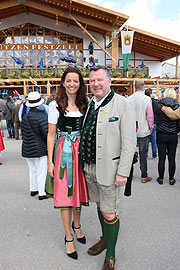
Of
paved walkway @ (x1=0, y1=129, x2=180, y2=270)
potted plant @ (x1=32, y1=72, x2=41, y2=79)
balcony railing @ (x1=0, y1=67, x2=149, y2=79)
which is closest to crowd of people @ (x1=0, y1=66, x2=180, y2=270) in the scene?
paved walkway @ (x1=0, y1=129, x2=180, y2=270)

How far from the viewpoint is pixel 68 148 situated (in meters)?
2.69

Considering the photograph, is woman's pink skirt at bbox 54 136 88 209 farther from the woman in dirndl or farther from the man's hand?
the man's hand

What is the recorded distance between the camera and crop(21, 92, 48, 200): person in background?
4.31 meters

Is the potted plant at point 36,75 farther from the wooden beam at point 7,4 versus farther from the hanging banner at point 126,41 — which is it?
the hanging banner at point 126,41

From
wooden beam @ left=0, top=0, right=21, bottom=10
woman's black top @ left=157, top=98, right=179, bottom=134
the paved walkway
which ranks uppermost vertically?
wooden beam @ left=0, top=0, right=21, bottom=10

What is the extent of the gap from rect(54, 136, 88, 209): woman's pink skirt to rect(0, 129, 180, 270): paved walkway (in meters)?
0.63

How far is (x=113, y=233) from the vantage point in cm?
248

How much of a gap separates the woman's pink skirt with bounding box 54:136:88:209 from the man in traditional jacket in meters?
0.15

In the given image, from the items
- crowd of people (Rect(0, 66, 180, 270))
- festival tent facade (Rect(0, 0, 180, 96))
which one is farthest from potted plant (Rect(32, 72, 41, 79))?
crowd of people (Rect(0, 66, 180, 270))

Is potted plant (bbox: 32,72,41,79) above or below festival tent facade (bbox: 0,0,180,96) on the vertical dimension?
below

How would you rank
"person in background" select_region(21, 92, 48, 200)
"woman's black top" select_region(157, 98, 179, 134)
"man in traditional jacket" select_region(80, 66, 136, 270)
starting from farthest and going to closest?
"woman's black top" select_region(157, 98, 179, 134) → "person in background" select_region(21, 92, 48, 200) → "man in traditional jacket" select_region(80, 66, 136, 270)

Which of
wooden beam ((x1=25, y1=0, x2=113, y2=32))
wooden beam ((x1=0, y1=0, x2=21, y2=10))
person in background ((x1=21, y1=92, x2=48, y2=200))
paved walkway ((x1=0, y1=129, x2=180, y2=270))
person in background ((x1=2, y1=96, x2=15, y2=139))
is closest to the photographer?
paved walkway ((x1=0, y1=129, x2=180, y2=270))

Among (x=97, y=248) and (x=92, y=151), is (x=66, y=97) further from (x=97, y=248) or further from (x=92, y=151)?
(x=97, y=248)

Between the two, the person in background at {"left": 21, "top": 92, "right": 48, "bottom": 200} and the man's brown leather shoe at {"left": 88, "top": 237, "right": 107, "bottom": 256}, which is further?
the person in background at {"left": 21, "top": 92, "right": 48, "bottom": 200}
